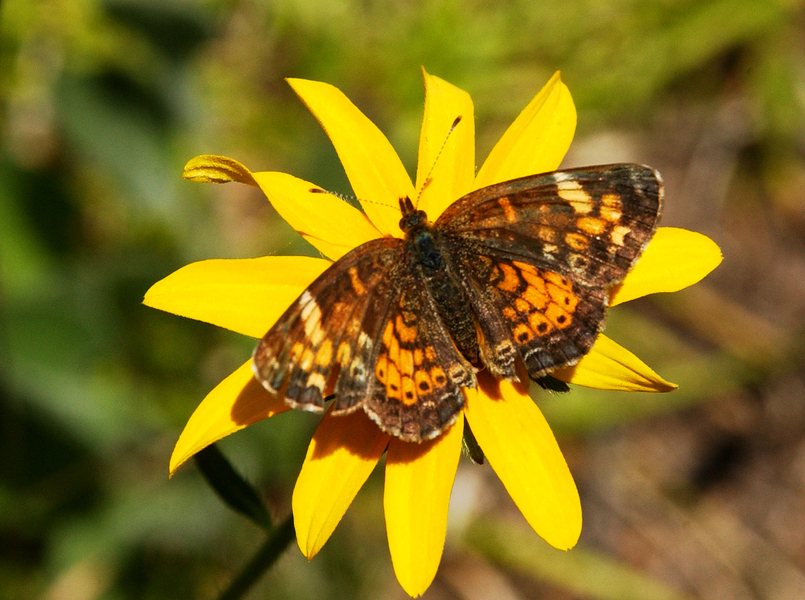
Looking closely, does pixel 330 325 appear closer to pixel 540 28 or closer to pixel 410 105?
pixel 410 105

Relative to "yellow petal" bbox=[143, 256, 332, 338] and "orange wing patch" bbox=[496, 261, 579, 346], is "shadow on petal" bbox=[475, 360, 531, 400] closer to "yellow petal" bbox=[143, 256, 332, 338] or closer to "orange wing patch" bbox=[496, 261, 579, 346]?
"orange wing patch" bbox=[496, 261, 579, 346]

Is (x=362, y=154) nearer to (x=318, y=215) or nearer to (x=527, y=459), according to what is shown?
(x=318, y=215)

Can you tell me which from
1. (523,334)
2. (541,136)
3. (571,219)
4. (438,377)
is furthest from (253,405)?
(541,136)

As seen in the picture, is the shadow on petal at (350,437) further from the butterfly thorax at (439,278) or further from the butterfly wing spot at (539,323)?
the butterfly wing spot at (539,323)

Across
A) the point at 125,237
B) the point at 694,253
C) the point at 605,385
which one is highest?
the point at 694,253

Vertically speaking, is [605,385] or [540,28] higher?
[540,28]

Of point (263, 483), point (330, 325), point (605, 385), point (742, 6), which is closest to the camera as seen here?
point (330, 325)

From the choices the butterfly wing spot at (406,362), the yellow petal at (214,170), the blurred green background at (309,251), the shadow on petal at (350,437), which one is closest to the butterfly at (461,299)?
the butterfly wing spot at (406,362)

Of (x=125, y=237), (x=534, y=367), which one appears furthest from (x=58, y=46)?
(x=534, y=367)
